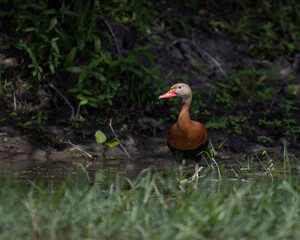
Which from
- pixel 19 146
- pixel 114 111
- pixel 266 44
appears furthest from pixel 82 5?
pixel 266 44

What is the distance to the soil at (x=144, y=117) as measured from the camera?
765 centimetres

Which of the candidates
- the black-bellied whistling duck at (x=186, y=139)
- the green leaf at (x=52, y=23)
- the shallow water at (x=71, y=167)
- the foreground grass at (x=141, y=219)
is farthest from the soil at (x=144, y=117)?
the foreground grass at (x=141, y=219)

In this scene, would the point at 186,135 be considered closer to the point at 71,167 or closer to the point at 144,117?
the point at 71,167

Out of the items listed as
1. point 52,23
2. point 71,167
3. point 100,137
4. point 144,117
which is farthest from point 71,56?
point 71,167

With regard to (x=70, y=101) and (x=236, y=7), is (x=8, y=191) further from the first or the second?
(x=236, y=7)

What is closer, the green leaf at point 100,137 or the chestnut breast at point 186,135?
the chestnut breast at point 186,135

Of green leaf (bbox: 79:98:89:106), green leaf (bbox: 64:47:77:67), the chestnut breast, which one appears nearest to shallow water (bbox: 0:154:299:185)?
the chestnut breast

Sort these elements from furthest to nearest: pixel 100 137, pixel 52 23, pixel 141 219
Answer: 1. pixel 52 23
2. pixel 100 137
3. pixel 141 219

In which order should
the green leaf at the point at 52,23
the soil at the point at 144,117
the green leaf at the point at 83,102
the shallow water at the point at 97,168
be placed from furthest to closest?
the green leaf at the point at 52,23 → the green leaf at the point at 83,102 → the soil at the point at 144,117 → the shallow water at the point at 97,168

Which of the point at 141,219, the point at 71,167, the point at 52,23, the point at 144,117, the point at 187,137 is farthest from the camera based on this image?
the point at 144,117

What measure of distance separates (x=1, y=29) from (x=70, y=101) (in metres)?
1.63

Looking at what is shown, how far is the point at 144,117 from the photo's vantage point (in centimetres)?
847

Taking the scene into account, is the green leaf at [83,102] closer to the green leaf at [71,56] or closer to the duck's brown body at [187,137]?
the green leaf at [71,56]

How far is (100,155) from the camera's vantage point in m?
7.54
